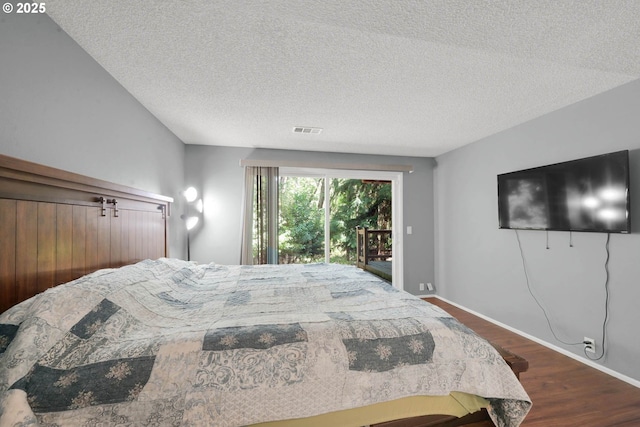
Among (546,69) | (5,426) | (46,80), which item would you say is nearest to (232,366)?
(5,426)

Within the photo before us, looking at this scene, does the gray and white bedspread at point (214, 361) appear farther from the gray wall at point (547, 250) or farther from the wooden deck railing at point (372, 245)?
the wooden deck railing at point (372, 245)

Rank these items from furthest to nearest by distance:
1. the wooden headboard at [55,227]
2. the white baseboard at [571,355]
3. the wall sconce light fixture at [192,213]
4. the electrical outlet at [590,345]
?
the wall sconce light fixture at [192,213] < the electrical outlet at [590,345] < the white baseboard at [571,355] < the wooden headboard at [55,227]

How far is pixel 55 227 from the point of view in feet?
4.35

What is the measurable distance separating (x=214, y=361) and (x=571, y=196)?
3.08 m

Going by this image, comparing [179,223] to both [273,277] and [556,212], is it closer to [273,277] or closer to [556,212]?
[273,277]

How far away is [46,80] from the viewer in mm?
1400

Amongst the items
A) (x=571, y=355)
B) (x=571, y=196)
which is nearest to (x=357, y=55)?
(x=571, y=196)

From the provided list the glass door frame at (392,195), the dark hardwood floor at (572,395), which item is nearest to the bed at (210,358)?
the dark hardwood floor at (572,395)

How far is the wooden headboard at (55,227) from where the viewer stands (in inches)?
42.8

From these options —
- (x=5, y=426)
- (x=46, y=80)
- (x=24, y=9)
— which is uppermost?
(x=24, y=9)

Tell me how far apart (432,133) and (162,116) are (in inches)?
120

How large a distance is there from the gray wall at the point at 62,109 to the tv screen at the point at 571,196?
3.83 m

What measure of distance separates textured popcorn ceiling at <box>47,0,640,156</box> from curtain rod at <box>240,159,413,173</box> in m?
0.93

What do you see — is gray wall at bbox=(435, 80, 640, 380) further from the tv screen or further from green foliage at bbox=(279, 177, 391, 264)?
green foliage at bbox=(279, 177, 391, 264)
